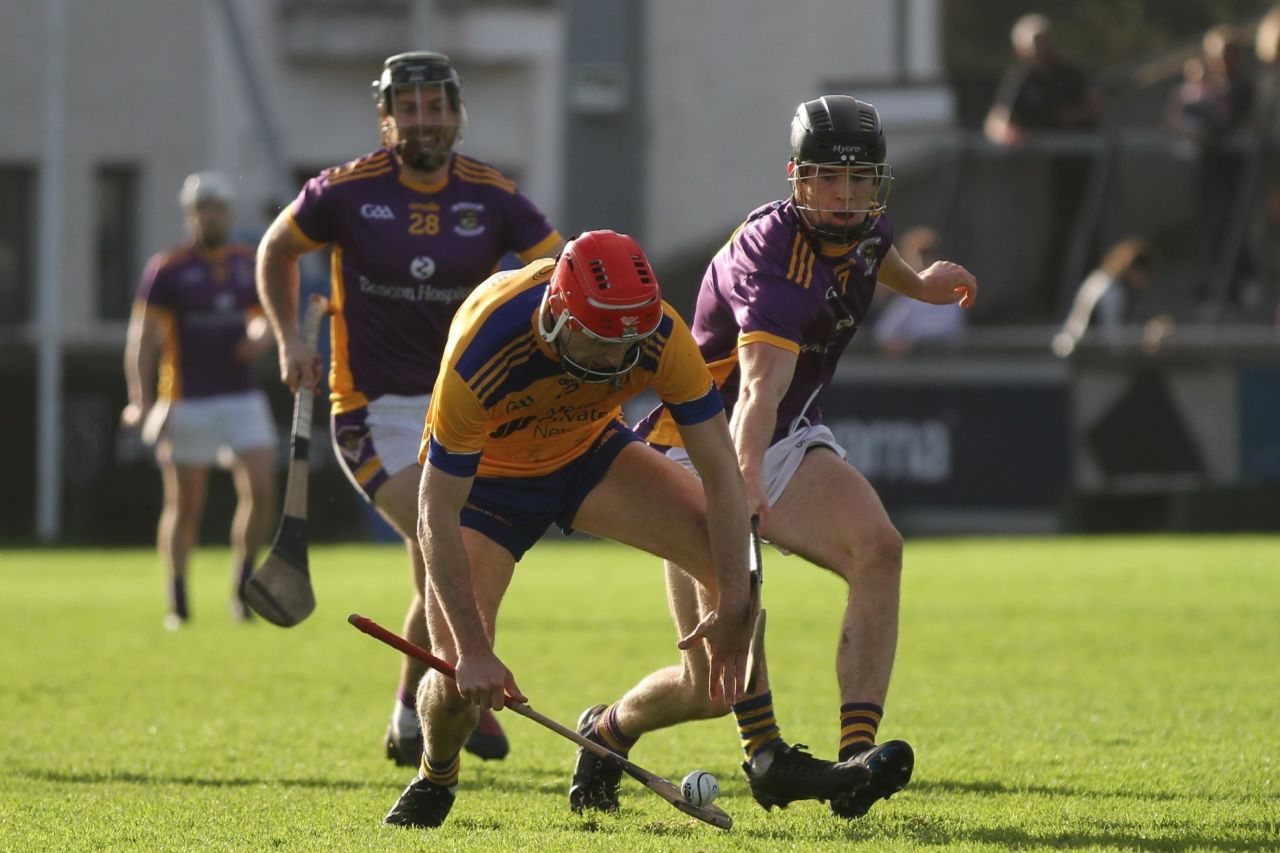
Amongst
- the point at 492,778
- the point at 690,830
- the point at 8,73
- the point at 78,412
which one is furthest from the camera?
the point at 8,73

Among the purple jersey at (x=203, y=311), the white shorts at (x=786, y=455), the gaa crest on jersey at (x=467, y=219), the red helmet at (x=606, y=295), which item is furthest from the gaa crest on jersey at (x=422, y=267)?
the purple jersey at (x=203, y=311)

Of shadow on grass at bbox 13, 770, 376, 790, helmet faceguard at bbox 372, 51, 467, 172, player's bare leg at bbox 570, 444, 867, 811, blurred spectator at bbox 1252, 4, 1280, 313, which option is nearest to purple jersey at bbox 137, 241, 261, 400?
helmet faceguard at bbox 372, 51, 467, 172

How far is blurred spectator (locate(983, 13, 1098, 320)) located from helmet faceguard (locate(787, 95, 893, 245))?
44.6 ft

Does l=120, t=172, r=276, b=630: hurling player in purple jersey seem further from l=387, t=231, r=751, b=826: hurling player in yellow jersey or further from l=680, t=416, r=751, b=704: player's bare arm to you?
l=680, t=416, r=751, b=704: player's bare arm

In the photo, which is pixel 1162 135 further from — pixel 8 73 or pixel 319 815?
pixel 319 815

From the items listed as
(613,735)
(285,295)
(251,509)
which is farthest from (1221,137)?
(613,735)

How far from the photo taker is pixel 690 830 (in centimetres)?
657

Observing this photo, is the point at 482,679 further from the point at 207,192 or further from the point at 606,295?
the point at 207,192

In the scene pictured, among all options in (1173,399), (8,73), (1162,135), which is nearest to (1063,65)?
(1162,135)

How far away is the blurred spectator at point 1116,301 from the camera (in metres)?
19.0

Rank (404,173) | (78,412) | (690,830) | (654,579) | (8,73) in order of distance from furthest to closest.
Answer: (8,73) < (78,412) < (654,579) < (404,173) < (690,830)

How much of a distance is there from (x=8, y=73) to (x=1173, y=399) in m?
14.7

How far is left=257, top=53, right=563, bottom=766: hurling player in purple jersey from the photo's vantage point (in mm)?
8258

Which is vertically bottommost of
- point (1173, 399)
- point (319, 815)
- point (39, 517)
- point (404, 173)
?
point (39, 517)
